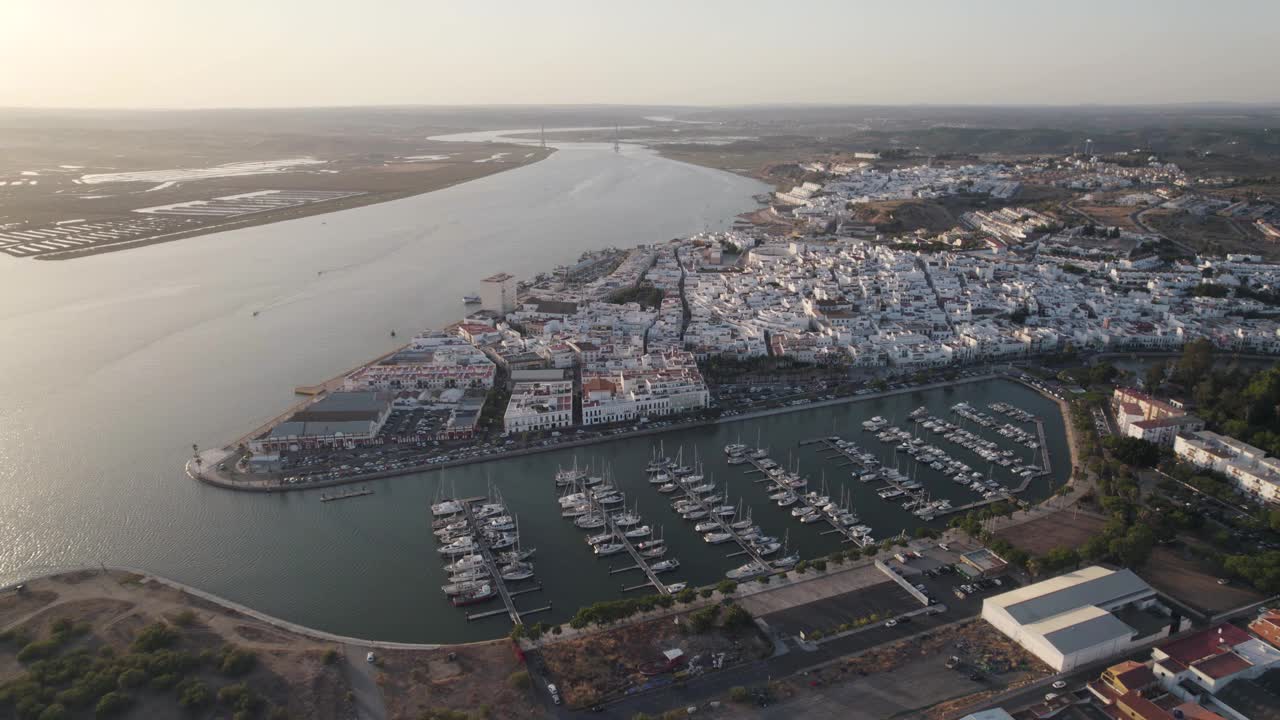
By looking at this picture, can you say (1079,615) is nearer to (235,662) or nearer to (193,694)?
(235,662)

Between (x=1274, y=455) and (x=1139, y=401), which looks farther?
(x=1139, y=401)

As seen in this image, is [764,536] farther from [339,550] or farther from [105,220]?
[105,220]

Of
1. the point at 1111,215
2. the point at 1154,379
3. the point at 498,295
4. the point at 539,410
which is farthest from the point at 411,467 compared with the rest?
the point at 1111,215

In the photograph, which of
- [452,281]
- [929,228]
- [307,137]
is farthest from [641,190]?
[307,137]

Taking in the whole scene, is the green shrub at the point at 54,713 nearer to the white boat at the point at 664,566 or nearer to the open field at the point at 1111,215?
the white boat at the point at 664,566

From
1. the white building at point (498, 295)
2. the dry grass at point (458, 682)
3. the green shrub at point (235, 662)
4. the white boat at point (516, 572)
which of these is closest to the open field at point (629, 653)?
the dry grass at point (458, 682)

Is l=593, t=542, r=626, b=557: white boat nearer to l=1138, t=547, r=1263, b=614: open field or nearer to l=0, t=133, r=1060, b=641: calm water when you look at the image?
l=0, t=133, r=1060, b=641: calm water

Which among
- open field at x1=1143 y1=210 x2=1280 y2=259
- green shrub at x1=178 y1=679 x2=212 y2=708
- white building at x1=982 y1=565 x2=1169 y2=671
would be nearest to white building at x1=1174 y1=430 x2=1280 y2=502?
white building at x1=982 y1=565 x2=1169 y2=671
